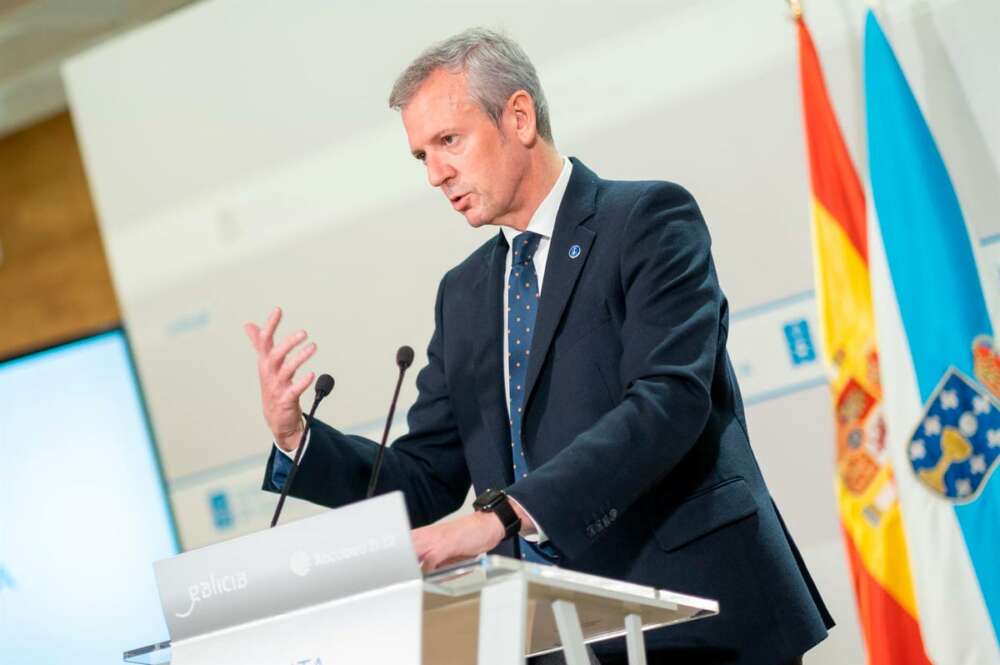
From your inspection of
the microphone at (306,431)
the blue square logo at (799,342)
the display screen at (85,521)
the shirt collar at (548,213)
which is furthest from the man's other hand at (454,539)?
the display screen at (85,521)

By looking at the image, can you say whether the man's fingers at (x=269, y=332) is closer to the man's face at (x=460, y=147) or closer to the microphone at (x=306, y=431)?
the microphone at (x=306, y=431)

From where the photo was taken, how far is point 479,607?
175 centimetres

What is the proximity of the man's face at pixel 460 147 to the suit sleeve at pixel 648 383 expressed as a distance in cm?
29

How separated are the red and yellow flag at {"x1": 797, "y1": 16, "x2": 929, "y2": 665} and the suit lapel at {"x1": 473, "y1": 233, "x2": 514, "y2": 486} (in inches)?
42.3

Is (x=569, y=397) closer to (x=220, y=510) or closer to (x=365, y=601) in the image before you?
(x=365, y=601)

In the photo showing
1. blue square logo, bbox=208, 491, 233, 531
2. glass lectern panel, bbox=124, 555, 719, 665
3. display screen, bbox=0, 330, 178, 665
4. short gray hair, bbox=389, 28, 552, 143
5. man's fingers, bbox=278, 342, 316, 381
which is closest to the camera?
glass lectern panel, bbox=124, 555, 719, 665

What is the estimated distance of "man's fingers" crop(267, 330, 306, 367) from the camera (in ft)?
7.33

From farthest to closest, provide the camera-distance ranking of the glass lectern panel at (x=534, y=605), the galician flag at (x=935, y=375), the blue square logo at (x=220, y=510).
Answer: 1. the blue square logo at (x=220, y=510)
2. the galician flag at (x=935, y=375)
3. the glass lectern panel at (x=534, y=605)

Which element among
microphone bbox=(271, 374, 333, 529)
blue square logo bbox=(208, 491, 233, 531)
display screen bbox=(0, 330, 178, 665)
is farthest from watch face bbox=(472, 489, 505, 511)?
blue square logo bbox=(208, 491, 233, 531)

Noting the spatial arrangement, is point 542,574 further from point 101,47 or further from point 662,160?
point 101,47

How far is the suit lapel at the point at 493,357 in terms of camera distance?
2.39 meters

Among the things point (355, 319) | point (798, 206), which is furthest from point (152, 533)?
point (798, 206)

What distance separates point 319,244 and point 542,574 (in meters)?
2.70

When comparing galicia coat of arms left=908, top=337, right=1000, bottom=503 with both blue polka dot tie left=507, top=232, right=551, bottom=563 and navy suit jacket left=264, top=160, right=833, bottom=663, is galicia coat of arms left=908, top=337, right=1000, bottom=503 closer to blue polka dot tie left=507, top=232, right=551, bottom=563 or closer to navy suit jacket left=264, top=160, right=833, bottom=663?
navy suit jacket left=264, top=160, right=833, bottom=663
